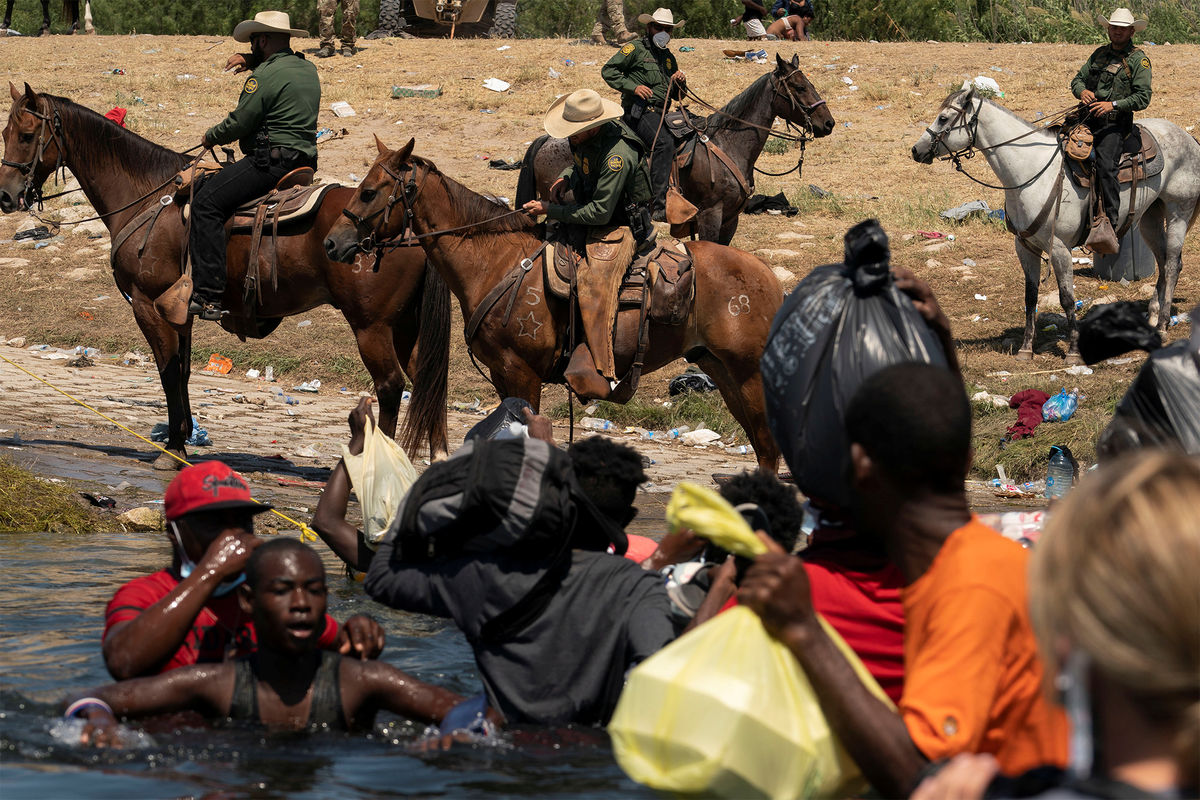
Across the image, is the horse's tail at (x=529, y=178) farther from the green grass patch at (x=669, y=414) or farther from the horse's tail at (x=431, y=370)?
the horse's tail at (x=431, y=370)

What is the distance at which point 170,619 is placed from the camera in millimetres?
3850

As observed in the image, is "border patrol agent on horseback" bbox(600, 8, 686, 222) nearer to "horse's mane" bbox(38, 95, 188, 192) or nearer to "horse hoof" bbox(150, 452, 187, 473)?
"horse's mane" bbox(38, 95, 188, 192)

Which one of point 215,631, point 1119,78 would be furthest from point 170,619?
point 1119,78

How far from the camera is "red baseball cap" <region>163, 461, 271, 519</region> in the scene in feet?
13.4

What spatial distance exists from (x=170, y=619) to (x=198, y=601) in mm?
89

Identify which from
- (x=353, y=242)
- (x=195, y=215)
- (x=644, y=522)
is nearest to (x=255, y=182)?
(x=195, y=215)

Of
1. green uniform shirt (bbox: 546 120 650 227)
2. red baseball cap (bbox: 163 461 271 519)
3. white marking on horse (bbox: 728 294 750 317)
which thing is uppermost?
green uniform shirt (bbox: 546 120 650 227)

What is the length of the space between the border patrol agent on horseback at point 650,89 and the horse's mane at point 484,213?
407 centimetres

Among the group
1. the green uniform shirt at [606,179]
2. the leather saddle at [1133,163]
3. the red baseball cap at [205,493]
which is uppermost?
the green uniform shirt at [606,179]

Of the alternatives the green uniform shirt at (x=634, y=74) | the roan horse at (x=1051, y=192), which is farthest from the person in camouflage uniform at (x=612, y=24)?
the roan horse at (x=1051, y=192)

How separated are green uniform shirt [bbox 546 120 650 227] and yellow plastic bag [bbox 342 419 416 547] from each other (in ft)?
9.62

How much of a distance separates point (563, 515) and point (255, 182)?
643 centimetres

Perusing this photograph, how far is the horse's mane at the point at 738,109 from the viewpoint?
1395cm

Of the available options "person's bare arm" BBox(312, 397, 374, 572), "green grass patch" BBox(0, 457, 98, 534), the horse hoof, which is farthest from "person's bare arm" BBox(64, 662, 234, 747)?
the horse hoof
